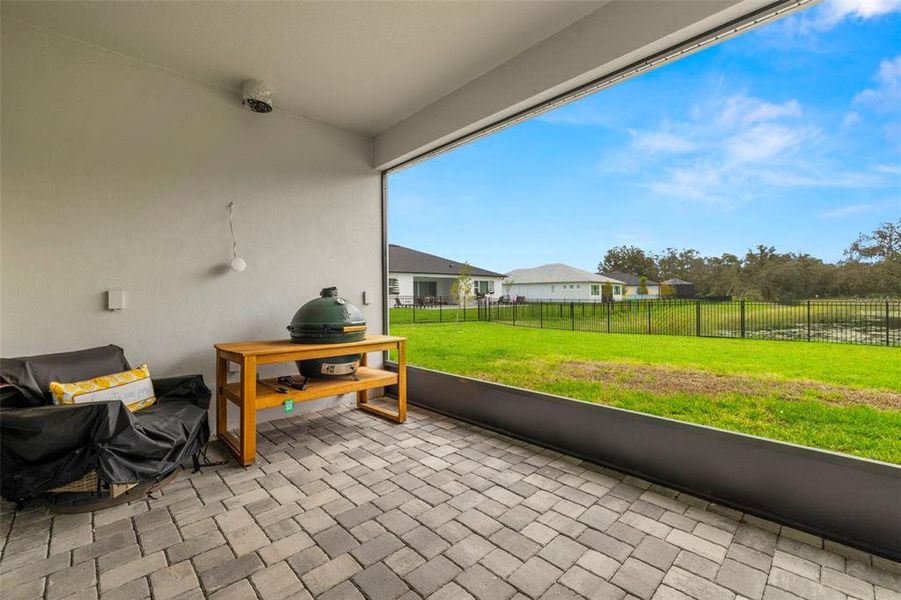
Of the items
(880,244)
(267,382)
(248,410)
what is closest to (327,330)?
(267,382)

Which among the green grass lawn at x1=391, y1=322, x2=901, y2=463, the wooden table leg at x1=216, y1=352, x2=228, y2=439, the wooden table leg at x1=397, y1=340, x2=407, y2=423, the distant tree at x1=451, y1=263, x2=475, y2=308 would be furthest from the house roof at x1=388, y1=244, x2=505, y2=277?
the wooden table leg at x1=216, y1=352, x2=228, y2=439

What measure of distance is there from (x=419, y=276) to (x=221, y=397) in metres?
2.18

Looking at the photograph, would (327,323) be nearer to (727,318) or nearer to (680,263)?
(680,263)

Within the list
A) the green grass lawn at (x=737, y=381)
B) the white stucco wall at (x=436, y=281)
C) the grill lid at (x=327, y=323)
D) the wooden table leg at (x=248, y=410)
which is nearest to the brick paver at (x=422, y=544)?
the wooden table leg at (x=248, y=410)

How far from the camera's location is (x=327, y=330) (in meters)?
3.04

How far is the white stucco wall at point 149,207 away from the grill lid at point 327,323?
0.59 meters

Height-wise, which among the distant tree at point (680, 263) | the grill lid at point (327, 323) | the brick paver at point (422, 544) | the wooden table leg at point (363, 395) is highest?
the distant tree at point (680, 263)

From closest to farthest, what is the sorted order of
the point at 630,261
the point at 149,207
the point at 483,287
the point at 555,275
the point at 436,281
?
the point at 630,261, the point at 149,207, the point at 555,275, the point at 483,287, the point at 436,281

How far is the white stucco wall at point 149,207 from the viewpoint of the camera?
2.43 m

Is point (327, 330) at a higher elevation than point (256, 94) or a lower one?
lower

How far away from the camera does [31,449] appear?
1844 millimetres

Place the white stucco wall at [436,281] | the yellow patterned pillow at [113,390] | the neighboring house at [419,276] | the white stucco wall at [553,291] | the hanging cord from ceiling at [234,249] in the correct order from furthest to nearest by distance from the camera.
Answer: the neighboring house at [419,276], the white stucco wall at [436,281], the hanging cord from ceiling at [234,249], the white stucco wall at [553,291], the yellow patterned pillow at [113,390]

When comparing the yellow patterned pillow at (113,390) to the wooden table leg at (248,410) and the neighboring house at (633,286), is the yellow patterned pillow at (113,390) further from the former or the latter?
the neighboring house at (633,286)

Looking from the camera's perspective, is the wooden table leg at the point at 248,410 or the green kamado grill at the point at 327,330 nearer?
the wooden table leg at the point at 248,410
